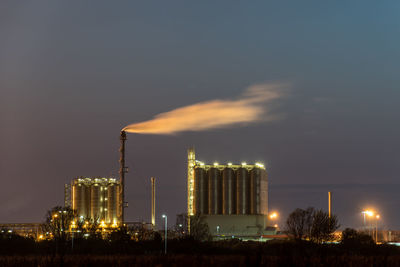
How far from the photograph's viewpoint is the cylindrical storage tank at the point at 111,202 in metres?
125

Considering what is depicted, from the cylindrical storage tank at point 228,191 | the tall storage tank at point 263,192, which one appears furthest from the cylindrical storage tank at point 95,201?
the tall storage tank at point 263,192

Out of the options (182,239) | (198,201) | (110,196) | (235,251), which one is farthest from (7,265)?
(110,196)

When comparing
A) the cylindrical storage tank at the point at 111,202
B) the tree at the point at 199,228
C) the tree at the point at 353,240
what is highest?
the cylindrical storage tank at the point at 111,202

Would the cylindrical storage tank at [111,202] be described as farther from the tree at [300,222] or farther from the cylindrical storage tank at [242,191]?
the tree at [300,222]

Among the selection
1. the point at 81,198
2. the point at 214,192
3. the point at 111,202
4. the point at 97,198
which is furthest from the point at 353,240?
the point at 81,198

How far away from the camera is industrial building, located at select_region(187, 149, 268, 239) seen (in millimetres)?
112375

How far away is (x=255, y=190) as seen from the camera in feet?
373

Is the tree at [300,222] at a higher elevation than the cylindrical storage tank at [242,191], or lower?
lower

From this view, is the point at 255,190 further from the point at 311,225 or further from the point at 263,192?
the point at 311,225

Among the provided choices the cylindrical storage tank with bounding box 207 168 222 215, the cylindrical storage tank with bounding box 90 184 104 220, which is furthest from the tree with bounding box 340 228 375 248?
the cylindrical storage tank with bounding box 90 184 104 220

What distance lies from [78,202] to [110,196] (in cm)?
579

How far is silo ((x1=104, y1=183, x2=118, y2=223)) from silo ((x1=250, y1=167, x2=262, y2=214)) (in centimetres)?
2597

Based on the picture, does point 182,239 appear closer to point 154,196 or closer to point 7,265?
point 7,265

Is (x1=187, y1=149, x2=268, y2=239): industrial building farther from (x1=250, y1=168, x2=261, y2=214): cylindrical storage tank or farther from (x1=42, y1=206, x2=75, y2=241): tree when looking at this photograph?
(x1=42, y1=206, x2=75, y2=241): tree
